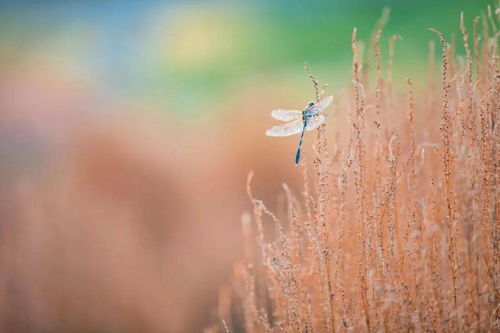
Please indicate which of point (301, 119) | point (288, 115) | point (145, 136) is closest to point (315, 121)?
point (301, 119)

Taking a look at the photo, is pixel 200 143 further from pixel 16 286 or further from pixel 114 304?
pixel 16 286

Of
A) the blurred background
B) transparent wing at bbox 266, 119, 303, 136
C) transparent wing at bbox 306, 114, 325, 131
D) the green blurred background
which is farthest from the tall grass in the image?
the green blurred background

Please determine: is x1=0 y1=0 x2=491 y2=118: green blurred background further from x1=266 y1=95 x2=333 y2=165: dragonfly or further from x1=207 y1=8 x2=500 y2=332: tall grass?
x1=207 y1=8 x2=500 y2=332: tall grass

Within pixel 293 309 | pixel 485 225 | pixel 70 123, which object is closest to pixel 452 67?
pixel 485 225

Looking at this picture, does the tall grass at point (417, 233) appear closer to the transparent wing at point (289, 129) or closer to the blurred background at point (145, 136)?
the transparent wing at point (289, 129)

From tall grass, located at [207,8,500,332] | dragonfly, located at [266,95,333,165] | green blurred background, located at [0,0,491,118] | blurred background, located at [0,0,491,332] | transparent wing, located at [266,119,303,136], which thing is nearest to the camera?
tall grass, located at [207,8,500,332]

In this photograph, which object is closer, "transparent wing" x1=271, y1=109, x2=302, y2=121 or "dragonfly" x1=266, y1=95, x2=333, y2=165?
"dragonfly" x1=266, y1=95, x2=333, y2=165

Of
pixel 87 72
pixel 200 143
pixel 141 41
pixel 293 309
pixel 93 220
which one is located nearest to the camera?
pixel 293 309
